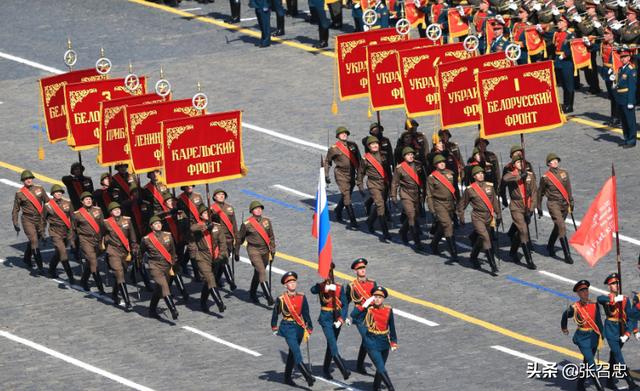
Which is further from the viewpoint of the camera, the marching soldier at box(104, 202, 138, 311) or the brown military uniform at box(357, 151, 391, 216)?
the brown military uniform at box(357, 151, 391, 216)

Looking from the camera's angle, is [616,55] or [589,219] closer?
[589,219]

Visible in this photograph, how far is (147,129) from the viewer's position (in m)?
44.9

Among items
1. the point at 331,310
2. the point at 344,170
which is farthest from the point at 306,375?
the point at 344,170

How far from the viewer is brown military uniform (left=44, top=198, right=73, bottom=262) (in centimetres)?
4553

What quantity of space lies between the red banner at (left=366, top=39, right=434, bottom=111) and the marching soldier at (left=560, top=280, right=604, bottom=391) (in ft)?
36.7

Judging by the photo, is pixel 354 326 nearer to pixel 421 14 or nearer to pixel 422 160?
pixel 422 160

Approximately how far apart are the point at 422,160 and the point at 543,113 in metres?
3.11

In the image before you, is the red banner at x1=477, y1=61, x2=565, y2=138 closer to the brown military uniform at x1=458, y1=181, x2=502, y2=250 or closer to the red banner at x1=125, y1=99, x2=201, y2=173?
the brown military uniform at x1=458, y1=181, x2=502, y2=250

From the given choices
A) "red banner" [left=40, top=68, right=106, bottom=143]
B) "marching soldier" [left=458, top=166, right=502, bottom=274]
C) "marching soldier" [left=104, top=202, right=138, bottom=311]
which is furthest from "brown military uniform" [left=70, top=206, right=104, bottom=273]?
"marching soldier" [left=458, top=166, right=502, bottom=274]

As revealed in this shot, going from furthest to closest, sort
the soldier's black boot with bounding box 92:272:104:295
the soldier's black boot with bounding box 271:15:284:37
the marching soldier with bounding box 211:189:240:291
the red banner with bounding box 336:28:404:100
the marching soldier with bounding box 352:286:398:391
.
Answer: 1. the soldier's black boot with bounding box 271:15:284:37
2. the red banner with bounding box 336:28:404:100
3. the soldier's black boot with bounding box 92:272:104:295
4. the marching soldier with bounding box 211:189:240:291
5. the marching soldier with bounding box 352:286:398:391

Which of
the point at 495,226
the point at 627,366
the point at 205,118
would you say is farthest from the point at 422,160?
the point at 627,366

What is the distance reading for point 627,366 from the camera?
39219 mm

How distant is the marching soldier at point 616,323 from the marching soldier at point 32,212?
43.2ft

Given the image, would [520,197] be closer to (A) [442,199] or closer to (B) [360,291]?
(A) [442,199]
